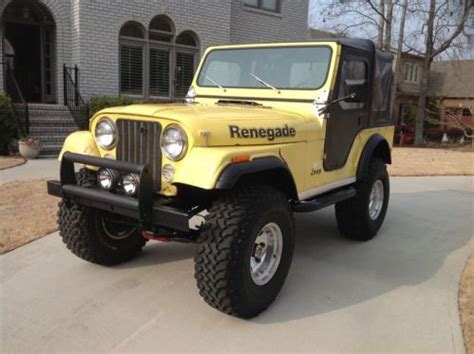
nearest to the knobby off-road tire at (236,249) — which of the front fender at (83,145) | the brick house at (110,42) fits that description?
the front fender at (83,145)

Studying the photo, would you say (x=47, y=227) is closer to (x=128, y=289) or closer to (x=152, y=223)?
(x=128, y=289)

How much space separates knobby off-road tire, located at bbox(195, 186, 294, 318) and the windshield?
148 cm

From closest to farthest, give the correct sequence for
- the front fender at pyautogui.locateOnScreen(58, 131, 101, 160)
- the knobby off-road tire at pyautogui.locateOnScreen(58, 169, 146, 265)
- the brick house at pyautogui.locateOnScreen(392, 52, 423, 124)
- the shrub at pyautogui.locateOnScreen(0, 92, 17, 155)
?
1. the front fender at pyautogui.locateOnScreen(58, 131, 101, 160)
2. the knobby off-road tire at pyautogui.locateOnScreen(58, 169, 146, 265)
3. the shrub at pyautogui.locateOnScreen(0, 92, 17, 155)
4. the brick house at pyautogui.locateOnScreen(392, 52, 423, 124)

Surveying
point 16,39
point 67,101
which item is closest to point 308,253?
point 67,101

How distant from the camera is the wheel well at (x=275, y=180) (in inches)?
139

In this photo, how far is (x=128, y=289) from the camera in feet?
13.1

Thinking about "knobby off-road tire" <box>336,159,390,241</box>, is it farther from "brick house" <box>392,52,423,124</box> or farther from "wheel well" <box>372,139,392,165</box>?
"brick house" <box>392,52,423,124</box>

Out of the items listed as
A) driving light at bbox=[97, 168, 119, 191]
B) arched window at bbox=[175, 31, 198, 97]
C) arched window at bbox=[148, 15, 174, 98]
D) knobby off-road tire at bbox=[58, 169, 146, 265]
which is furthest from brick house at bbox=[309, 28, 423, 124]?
driving light at bbox=[97, 168, 119, 191]

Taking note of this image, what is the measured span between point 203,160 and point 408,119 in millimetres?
30702

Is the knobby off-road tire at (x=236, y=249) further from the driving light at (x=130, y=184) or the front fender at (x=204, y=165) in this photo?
the driving light at (x=130, y=184)

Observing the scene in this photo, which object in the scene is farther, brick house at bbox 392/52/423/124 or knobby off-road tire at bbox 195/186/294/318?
brick house at bbox 392/52/423/124

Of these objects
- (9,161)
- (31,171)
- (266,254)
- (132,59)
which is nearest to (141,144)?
(266,254)

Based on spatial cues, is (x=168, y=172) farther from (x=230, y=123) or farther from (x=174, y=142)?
(x=230, y=123)

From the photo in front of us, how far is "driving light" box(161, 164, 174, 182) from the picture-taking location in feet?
11.1
